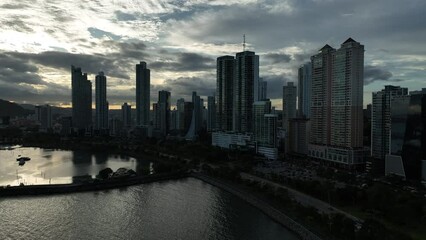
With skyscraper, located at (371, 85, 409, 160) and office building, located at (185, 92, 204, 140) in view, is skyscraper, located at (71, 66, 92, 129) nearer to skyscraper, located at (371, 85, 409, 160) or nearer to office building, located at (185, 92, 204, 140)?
office building, located at (185, 92, 204, 140)

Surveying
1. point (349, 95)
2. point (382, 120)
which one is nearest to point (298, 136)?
Answer: point (349, 95)

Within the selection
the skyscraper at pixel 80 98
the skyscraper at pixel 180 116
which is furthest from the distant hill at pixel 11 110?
the skyscraper at pixel 180 116

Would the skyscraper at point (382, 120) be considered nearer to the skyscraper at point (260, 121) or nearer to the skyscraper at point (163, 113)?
the skyscraper at point (260, 121)

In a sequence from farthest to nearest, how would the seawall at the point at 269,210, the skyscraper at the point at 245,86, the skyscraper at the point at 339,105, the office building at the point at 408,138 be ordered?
the skyscraper at the point at 245,86 < the skyscraper at the point at 339,105 < the office building at the point at 408,138 < the seawall at the point at 269,210

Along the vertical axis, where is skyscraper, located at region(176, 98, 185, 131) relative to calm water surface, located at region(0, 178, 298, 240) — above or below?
above

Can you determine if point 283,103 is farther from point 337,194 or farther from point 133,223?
point 133,223

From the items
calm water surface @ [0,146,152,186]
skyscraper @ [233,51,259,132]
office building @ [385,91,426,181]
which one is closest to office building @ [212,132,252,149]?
skyscraper @ [233,51,259,132]
